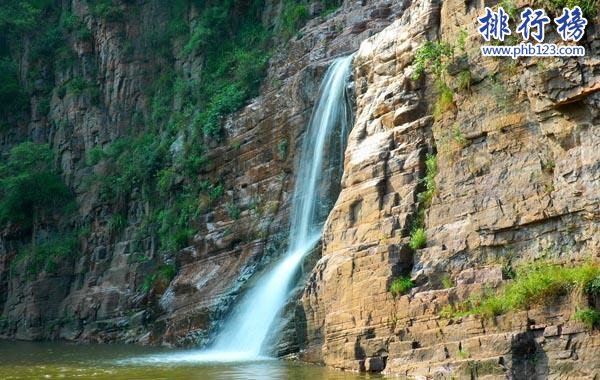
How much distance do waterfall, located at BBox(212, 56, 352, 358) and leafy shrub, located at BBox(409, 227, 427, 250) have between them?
5.73m

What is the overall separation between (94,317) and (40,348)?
3.88 m

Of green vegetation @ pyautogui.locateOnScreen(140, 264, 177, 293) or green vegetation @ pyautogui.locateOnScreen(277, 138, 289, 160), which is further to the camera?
green vegetation @ pyautogui.locateOnScreen(140, 264, 177, 293)

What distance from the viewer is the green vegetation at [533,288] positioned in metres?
12.1

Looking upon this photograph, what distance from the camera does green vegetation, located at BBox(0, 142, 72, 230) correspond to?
3631 cm

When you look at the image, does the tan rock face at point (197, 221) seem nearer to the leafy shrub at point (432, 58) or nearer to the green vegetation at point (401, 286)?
the leafy shrub at point (432, 58)

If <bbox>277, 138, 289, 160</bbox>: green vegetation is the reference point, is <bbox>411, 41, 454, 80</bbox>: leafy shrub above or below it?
below

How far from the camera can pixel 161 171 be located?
107 feet

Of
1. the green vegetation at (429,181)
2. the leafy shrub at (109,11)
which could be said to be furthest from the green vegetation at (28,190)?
the green vegetation at (429,181)

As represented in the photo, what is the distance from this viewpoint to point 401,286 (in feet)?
49.2

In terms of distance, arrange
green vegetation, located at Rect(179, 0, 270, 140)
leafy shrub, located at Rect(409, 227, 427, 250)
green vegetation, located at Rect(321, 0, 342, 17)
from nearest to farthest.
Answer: leafy shrub, located at Rect(409, 227, 427, 250)
green vegetation, located at Rect(321, 0, 342, 17)
green vegetation, located at Rect(179, 0, 270, 140)

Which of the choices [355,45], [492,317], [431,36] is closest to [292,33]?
[355,45]

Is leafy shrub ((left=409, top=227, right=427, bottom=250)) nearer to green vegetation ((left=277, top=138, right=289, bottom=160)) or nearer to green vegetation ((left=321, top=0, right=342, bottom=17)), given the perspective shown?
green vegetation ((left=277, top=138, right=289, bottom=160))

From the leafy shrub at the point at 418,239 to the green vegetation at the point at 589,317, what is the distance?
3.97 m

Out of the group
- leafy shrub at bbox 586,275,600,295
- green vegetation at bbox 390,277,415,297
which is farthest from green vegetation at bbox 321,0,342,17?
leafy shrub at bbox 586,275,600,295
